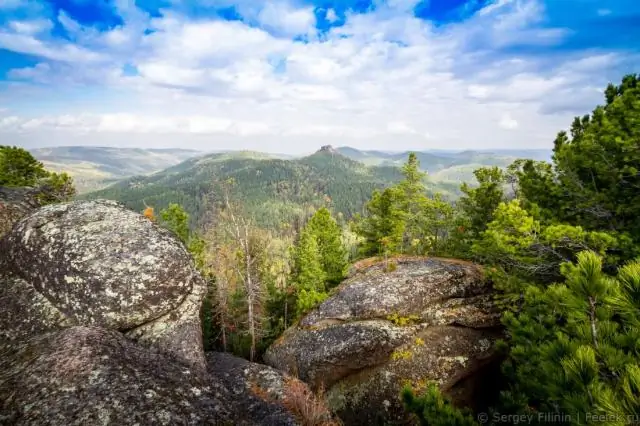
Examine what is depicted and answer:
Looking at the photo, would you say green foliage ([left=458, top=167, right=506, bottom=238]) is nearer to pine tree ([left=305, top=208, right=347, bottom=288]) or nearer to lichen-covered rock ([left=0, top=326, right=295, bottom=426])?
pine tree ([left=305, top=208, right=347, bottom=288])

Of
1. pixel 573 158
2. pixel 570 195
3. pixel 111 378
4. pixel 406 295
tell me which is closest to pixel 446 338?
pixel 406 295

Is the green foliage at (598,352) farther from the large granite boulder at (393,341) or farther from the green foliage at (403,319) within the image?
the green foliage at (403,319)

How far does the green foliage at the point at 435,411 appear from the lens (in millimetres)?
7113

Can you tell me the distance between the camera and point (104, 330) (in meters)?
10.3

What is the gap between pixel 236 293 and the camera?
39.5m

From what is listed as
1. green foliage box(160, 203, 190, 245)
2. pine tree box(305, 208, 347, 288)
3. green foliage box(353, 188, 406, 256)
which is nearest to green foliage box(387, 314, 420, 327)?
green foliage box(353, 188, 406, 256)

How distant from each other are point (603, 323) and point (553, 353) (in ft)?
3.42

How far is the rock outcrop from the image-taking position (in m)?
7.43

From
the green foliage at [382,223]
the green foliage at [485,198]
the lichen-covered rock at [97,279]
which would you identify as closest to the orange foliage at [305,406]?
the lichen-covered rock at [97,279]

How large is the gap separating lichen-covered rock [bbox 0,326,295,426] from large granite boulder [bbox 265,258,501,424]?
37.0 ft

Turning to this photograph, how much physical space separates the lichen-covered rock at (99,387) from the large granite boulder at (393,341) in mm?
11284

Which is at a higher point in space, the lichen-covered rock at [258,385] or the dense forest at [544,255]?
the dense forest at [544,255]

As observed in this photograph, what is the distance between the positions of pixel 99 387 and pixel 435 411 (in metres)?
7.88

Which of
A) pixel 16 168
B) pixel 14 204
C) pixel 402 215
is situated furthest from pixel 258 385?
pixel 16 168
